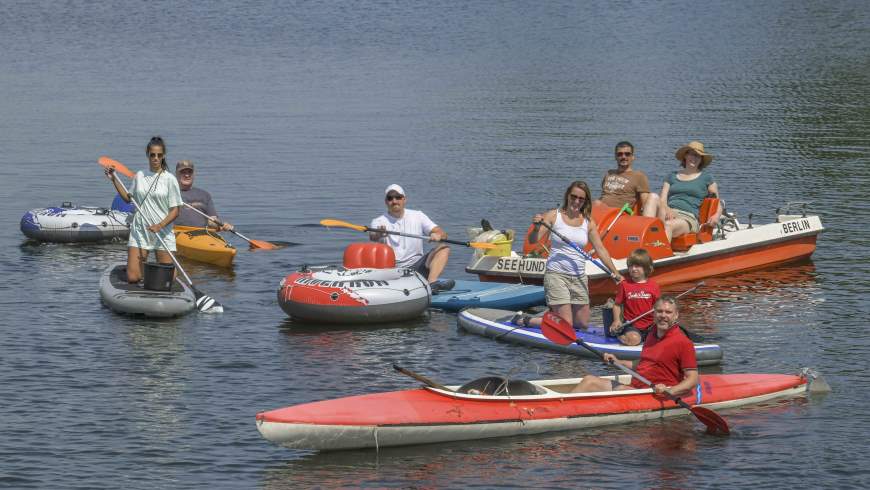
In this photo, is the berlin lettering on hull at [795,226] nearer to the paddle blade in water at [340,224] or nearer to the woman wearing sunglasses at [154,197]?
the paddle blade in water at [340,224]

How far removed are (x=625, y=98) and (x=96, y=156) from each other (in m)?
19.5

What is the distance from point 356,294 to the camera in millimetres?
17297

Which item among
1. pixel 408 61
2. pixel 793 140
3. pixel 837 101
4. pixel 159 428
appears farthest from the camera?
pixel 408 61

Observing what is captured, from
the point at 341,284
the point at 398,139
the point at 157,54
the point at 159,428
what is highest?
the point at 157,54

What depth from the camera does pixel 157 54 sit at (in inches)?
2304

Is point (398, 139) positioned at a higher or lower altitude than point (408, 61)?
lower

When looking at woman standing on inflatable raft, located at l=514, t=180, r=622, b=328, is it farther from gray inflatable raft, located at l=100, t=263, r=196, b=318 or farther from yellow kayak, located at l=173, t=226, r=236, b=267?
yellow kayak, located at l=173, t=226, r=236, b=267

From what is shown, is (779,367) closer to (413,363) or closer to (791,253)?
(413,363)

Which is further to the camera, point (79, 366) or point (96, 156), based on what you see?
point (96, 156)

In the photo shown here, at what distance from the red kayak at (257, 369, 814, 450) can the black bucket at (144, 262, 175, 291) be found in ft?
18.4

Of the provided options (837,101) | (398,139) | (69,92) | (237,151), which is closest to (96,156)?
(237,151)

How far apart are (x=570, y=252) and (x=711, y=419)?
2.93 m

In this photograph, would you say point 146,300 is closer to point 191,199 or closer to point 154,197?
point 154,197

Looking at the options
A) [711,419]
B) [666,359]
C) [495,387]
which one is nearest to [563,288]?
[666,359]
